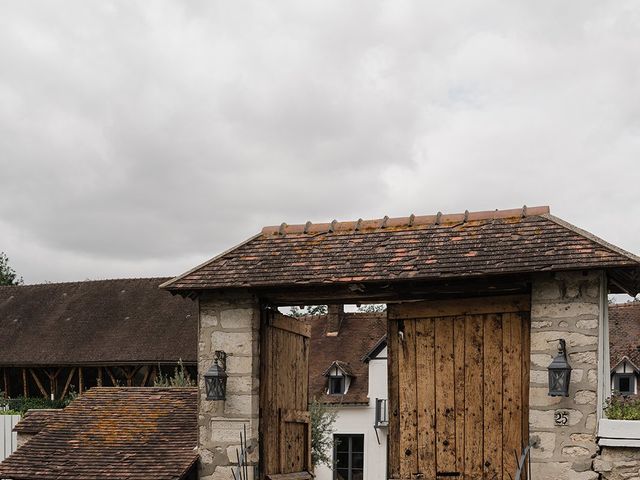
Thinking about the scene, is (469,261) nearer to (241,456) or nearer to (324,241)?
(324,241)

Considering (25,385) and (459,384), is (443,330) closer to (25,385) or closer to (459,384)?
(459,384)

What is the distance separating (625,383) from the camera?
23.0 metres

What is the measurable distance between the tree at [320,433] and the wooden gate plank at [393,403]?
1124 cm

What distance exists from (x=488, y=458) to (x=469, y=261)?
1.91 m

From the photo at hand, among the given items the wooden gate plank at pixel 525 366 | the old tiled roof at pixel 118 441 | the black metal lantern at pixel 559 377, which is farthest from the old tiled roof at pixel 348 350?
the black metal lantern at pixel 559 377

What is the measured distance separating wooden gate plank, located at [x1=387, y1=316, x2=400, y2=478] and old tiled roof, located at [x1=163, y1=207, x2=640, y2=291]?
0.63 meters

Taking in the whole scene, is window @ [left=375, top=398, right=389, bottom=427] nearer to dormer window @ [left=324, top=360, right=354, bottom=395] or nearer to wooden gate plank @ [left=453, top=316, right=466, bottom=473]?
dormer window @ [left=324, top=360, right=354, bottom=395]

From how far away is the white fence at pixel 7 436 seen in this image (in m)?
15.9

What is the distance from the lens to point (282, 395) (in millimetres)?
10438

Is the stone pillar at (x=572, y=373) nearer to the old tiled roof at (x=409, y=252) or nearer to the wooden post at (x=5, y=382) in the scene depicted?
the old tiled roof at (x=409, y=252)

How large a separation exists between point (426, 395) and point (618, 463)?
1.95 metres

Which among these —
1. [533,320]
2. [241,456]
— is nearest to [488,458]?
[533,320]

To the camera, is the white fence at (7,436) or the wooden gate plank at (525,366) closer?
the wooden gate plank at (525,366)

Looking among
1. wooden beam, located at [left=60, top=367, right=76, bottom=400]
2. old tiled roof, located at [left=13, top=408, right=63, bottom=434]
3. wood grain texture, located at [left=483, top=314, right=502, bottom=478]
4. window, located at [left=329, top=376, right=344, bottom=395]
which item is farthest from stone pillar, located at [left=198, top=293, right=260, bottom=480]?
wooden beam, located at [left=60, top=367, right=76, bottom=400]
